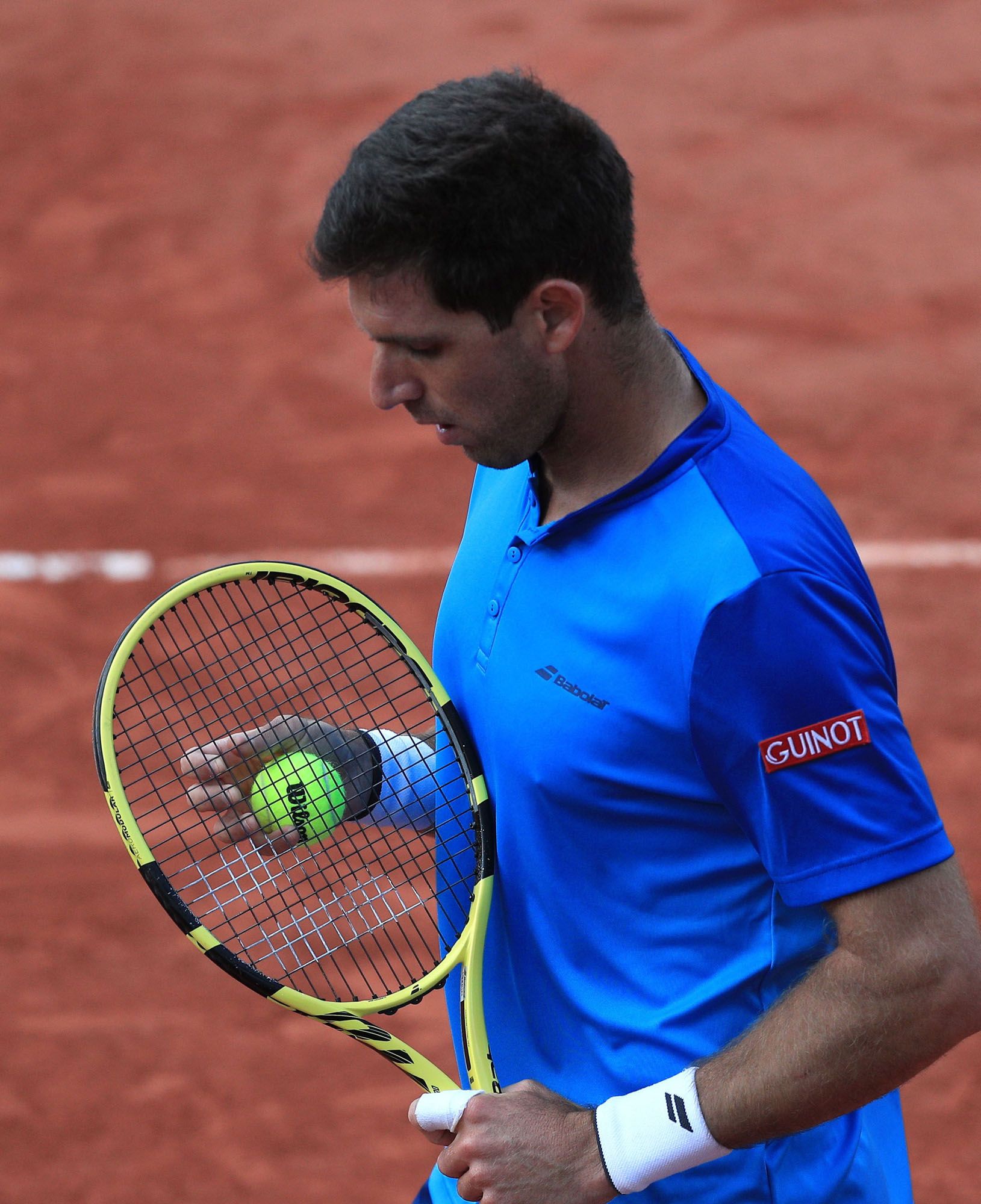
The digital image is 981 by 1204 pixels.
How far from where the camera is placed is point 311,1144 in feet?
13.8

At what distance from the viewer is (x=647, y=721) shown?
2072 millimetres

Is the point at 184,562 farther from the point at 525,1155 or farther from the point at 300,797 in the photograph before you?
the point at 525,1155

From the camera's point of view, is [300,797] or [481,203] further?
[300,797]

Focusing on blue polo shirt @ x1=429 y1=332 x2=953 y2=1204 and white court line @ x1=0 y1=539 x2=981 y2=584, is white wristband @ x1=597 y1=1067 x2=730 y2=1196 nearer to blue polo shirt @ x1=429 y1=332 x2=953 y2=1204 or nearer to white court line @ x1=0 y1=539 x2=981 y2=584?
blue polo shirt @ x1=429 y1=332 x2=953 y2=1204

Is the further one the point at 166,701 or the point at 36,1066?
the point at 166,701

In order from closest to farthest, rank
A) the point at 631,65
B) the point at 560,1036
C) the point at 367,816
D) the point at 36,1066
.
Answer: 1. the point at 560,1036
2. the point at 367,816
3. the point at 36,1066
4. the point at 631,65

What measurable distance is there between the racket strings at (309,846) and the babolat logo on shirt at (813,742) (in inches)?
29.5

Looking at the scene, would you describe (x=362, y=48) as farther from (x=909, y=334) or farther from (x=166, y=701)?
(x=166, y=701)

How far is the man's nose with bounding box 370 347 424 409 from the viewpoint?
7.09ft

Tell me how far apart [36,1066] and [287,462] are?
10.5 feet

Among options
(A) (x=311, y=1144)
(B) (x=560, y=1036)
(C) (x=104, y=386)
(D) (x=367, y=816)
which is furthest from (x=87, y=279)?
(B) (x=560, y=1036)

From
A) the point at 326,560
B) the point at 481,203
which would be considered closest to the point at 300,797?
the point at 481,203

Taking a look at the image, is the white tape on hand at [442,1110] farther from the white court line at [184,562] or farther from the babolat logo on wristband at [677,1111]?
the white court line at [184,562]

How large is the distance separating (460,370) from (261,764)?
867mm
